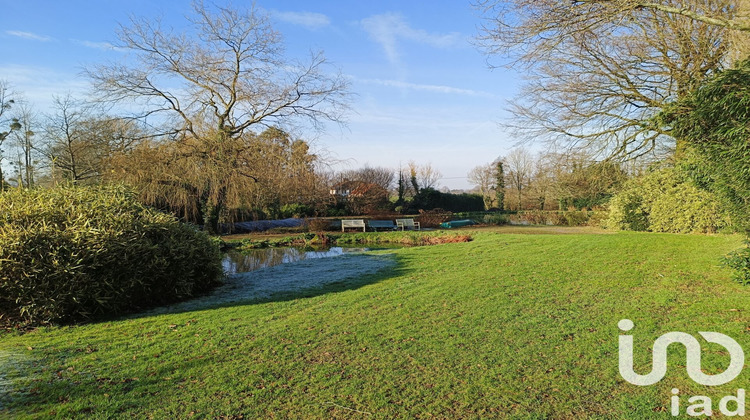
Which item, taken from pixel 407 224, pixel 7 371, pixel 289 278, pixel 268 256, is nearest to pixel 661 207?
pixel 407 224

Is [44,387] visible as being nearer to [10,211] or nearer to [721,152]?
[10,211]

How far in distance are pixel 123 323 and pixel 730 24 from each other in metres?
7.84

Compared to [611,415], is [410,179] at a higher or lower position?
higher

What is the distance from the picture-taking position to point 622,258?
8094 mm

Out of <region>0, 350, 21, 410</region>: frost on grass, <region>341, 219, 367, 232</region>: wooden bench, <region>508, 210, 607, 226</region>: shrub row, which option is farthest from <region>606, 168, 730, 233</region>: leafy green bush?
<region>0, 350, 21, 410</region>: frost on grass

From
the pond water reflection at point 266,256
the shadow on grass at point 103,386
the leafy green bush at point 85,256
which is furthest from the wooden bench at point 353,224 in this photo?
the shadow on grass at point 103,386

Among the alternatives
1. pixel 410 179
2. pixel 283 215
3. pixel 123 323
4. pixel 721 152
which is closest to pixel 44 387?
pixel 123 323

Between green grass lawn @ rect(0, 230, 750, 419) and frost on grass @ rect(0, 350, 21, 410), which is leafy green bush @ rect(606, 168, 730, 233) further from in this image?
frost on grass @ rect(0, 350, 21, 410)

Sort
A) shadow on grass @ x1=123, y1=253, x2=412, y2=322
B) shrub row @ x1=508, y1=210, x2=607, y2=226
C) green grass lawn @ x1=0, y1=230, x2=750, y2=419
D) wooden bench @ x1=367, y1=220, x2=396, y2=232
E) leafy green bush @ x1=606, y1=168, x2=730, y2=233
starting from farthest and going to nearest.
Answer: wooden bench @ x1=367, y1=220, x2=396, y2=232
shrub row @ x1=508, y1=210, x2=607, y2=226
leafy green bush @ x1=606, y1=168, x2=730, y2=233
shadow on grass @ x1=123, y1=253, x2=412, y2=322
green grass lawn @ x1=0, y1=230, x2=750, y2=419

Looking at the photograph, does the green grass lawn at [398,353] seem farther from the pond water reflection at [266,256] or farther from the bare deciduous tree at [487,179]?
the bare deciduous tree at [487,179]

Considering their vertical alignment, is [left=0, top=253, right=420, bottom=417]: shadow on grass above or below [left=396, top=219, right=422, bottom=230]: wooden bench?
below

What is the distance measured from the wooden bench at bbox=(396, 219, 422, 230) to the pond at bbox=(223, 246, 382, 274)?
610 centimetres

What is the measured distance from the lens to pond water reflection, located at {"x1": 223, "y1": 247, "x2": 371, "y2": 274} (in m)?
11.6

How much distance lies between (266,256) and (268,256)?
7 centimetres
